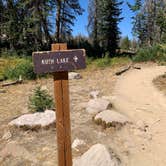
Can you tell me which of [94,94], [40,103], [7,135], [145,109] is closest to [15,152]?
[7,135]

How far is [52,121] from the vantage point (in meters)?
5.19

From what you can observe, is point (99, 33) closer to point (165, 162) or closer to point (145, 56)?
point (145, 56)

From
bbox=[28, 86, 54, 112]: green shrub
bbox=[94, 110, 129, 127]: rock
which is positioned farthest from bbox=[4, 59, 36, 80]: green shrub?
bbox=[94, 110, 129, 127]: rock

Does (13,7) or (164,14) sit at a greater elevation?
(13,7)

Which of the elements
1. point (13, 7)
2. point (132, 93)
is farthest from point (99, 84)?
point (13, 7)

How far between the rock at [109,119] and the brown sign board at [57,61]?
222 centimetres

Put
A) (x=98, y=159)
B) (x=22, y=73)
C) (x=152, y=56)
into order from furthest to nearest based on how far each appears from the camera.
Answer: (x=152, y=56), (x=22, y=73), (x=98, y=159)

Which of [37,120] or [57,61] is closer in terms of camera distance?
[57,61]

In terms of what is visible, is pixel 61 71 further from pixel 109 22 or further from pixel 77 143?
pixel 109 22

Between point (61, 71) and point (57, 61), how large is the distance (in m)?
0.11

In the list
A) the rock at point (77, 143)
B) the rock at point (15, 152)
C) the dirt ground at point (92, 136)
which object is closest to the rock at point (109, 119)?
the dirt ground at point (92, 136)

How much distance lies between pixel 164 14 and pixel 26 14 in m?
13.2

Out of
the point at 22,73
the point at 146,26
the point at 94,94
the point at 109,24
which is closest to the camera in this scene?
the point at 94,94

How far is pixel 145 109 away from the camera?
21.0ft
